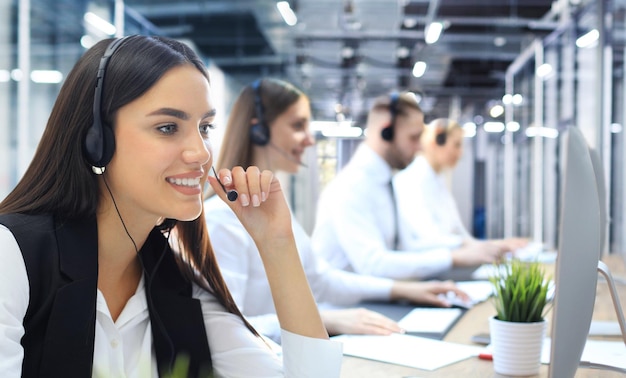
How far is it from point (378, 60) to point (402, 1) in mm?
846

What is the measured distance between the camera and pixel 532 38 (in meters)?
7.59

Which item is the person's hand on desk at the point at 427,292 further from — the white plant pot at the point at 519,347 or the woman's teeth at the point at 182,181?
the woman's teeth at the point at 182,181

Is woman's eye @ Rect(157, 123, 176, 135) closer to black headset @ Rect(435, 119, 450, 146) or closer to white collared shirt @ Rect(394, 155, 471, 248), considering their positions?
white collared shirt @ Rect(394, 155, 471, 248)

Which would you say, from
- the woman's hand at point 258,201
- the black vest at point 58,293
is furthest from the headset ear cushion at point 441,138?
the black vest at point 58,293

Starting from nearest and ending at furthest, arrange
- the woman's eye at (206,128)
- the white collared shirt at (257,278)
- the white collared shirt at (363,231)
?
the woman's eye at (206,128) → the white collared shirt at (257,278) → the white collared shirt at (363,231)

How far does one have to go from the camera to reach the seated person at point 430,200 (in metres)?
3.93

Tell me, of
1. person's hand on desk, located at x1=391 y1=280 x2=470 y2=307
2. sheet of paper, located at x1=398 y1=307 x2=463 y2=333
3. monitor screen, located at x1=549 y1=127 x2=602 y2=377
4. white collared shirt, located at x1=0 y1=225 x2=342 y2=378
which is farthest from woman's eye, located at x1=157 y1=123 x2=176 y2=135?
person's hand on desk, located at x1=391 y1=280 x2=470 y2=307

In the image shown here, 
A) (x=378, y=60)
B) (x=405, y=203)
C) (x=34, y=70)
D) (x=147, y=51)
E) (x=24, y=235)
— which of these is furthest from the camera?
(x=378, y=60)

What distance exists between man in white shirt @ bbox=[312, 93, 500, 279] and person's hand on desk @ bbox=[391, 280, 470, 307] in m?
0.46

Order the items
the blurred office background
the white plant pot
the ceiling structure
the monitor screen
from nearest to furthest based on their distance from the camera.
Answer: the monitor screen, the white plant pot, the blurred office background, the ceiling structure

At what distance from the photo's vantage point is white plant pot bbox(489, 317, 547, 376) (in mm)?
1427

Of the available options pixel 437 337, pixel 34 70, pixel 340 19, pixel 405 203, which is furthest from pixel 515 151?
pixel 437 337

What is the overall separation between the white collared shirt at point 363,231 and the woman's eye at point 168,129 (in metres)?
1.73

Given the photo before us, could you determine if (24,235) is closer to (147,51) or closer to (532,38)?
(147,51)
